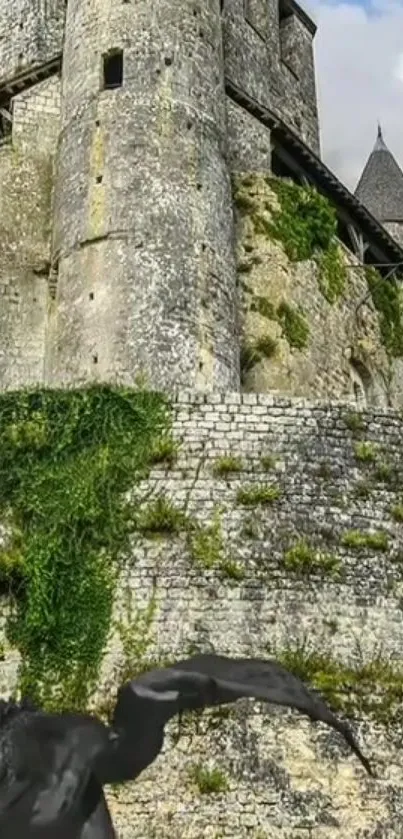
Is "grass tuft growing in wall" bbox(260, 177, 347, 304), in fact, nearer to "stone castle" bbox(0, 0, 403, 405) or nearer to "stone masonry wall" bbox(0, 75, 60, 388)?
"stone castle" bbox(0, 0, 403, 405)

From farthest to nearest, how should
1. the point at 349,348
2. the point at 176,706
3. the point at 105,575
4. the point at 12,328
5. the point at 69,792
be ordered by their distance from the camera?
the point at 349,348, the point at 12,328, the point at 105,575, the point at 176,706, the point at 69,792


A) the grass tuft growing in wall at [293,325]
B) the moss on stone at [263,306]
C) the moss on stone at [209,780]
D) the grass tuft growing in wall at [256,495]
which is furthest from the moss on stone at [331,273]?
the moss on stone at [209,780]

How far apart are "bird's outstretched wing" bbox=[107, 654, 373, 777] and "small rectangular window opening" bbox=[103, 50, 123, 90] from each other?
10788 millimetres

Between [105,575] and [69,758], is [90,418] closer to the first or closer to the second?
[105,575]

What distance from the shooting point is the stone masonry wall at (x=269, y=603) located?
36.3 ft

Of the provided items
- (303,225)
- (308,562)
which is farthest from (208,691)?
(303,225)

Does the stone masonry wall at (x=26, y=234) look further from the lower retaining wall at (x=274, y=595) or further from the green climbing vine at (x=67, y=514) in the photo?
the lower retaining wall at (x=274, y=595)

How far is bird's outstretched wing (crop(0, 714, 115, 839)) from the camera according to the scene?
10.4m

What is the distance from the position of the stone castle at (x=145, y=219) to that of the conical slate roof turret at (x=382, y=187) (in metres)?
9.57

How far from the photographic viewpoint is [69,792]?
1060 centimetres

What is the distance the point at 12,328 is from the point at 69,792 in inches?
392

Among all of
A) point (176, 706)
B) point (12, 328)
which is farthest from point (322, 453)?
point (12, 328)

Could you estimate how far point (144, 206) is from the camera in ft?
60.4

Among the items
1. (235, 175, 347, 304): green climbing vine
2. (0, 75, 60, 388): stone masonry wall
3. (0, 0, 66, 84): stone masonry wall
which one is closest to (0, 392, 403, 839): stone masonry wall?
(0, 75, 60, 388): stone masonry wall
